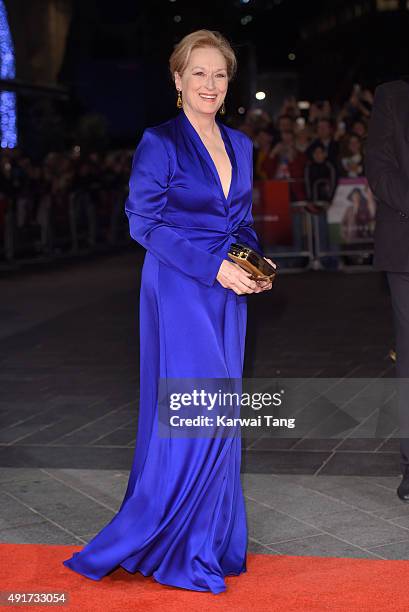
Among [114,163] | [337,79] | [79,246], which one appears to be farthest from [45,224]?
[337,79]

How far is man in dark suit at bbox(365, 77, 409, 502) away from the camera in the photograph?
5.08 meters

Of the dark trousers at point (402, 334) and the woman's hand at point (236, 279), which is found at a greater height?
the woman's hand at point (236, 279)

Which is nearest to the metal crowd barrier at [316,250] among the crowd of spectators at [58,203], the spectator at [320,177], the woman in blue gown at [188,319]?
the spectator at [320,177]

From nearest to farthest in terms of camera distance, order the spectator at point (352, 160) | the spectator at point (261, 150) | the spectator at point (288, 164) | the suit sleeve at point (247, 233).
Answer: the suit sleeve at point (247, 233) → the spectator at point (352, 160) → the spectator at point (288, 164) → the spectator at point (261, 150)

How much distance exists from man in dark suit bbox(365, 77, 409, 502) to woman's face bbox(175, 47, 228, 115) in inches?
49.2

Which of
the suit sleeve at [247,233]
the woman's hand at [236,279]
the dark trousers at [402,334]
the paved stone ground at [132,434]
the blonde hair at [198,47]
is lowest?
the paved stone ground at [132,434]

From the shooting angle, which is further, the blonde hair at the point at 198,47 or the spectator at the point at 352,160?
the spectator at the point at 352,160

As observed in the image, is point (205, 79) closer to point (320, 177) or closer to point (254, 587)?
point (254, 587)

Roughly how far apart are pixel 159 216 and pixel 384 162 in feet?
4.88

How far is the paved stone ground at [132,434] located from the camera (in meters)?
4.91

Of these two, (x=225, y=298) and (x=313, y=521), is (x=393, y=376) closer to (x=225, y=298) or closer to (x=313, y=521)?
(x=313, y=521)

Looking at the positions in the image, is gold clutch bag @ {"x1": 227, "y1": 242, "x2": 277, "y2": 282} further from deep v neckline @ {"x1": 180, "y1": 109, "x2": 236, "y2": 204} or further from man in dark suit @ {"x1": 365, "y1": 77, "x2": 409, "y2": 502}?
man in dark suit @ {"x1": 365, "y1": 77, "x2": 409, "y2": 502}

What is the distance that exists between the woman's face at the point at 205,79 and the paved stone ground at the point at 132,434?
5.75 ft

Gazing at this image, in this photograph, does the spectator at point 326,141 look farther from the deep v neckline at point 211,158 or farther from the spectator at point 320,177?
the deep v neckline at point 211,158
